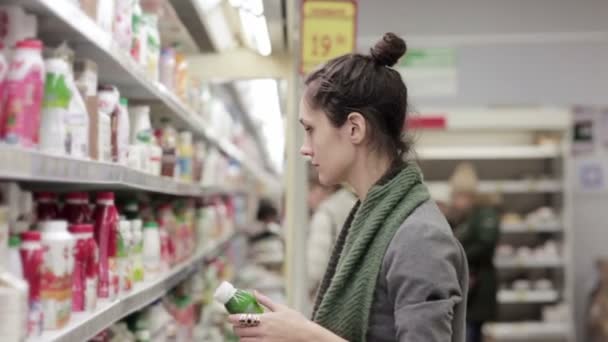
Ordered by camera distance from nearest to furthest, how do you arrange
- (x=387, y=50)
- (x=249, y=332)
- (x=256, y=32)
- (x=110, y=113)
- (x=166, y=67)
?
1. (x=249, y=332)
2. (x=387, y=50)
3. (x=110, y=113)
4. (x=166, y=67)
5. (x=256, y=32)

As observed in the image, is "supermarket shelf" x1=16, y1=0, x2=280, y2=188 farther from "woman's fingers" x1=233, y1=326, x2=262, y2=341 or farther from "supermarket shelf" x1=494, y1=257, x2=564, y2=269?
"supermarket shelf" x1=494, y1=257, x2=564, y2=269

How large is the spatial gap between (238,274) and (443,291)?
5879 millimetres

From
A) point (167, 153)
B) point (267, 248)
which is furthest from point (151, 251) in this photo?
point (267, 248)

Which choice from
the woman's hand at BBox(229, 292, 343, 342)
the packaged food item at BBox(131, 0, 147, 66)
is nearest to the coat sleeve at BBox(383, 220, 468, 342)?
the woman's hand at BBox(229, 292, 343, 342)

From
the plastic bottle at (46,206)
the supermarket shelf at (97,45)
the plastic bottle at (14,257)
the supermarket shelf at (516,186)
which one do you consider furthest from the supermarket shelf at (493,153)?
the plastic bottle at (14,257)

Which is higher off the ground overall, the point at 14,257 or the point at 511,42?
the point at 511,42

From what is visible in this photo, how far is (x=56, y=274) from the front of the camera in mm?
1846

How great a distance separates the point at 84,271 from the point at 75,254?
0.09 m

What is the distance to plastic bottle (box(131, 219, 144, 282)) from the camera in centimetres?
286

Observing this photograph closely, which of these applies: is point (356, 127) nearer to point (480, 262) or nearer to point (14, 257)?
point (14, 257)

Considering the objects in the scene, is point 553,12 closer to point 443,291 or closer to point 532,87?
point 532,87

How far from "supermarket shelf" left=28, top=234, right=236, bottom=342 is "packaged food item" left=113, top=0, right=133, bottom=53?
82 centimetres

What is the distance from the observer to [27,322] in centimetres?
171

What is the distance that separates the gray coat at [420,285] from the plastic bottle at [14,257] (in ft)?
2.51
